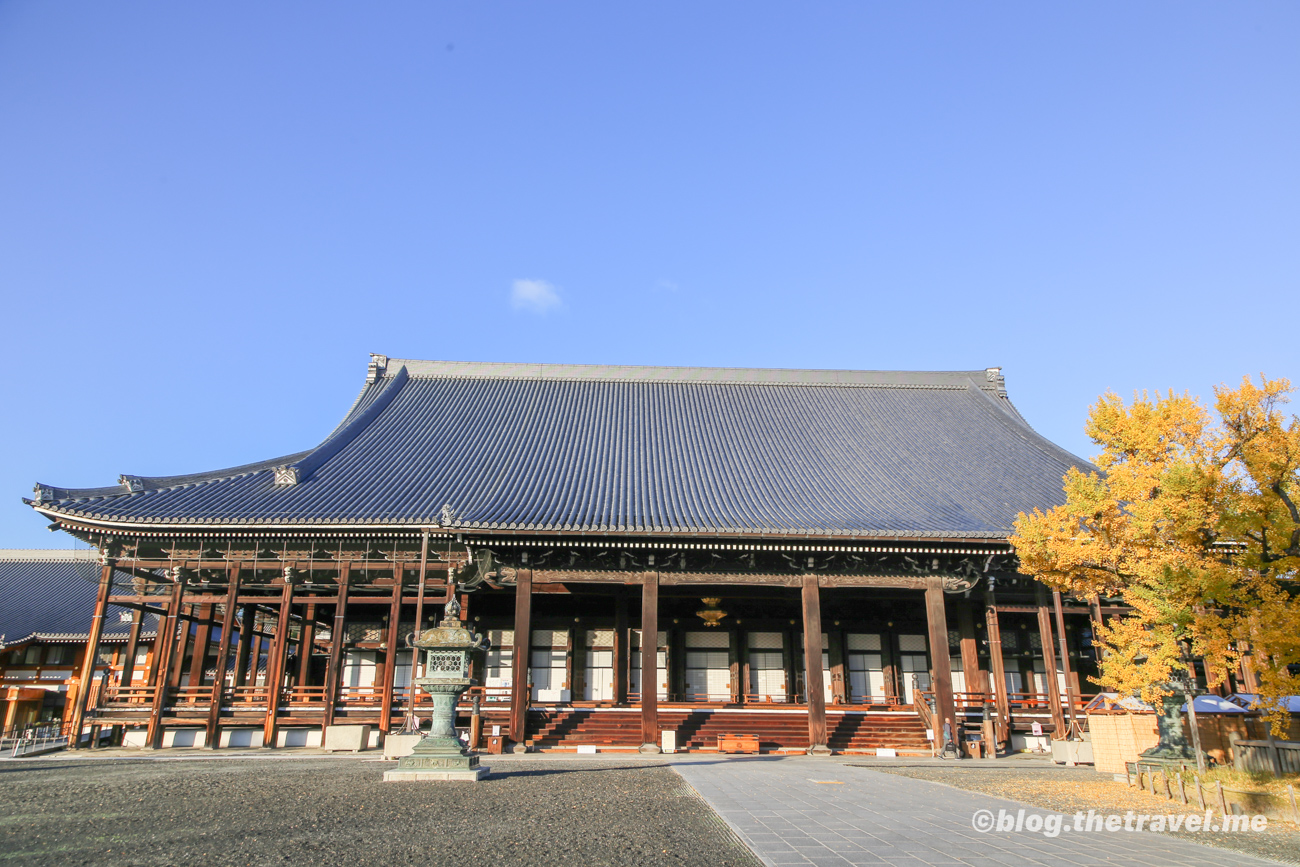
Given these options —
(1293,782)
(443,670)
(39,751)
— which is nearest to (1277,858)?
(1293,782)

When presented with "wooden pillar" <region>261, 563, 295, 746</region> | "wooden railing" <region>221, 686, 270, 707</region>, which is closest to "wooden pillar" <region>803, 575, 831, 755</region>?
"wooden pillar" <region>261, 563, 295, 746</region>

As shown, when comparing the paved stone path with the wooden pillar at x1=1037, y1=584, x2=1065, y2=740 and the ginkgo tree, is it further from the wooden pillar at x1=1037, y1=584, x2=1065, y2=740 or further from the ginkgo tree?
the wooden pillar at x1=1037, y1=584, x2=1065, y2=740

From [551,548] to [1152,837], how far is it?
1289 cm

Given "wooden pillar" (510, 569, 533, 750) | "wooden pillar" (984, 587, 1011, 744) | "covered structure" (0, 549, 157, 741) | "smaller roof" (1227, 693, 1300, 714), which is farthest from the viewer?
"covered structure" (0, 549, 157, 741)

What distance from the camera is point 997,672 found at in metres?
18.3

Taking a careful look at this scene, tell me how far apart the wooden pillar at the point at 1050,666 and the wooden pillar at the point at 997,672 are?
102cm

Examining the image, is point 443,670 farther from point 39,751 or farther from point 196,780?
point 39,751

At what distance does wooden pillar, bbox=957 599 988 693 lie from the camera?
19.2 metres

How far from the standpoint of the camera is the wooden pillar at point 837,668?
21766 millimetres

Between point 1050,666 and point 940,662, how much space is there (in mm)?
2490

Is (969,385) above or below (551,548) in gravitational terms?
above

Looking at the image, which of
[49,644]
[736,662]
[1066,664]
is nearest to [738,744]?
[736,662]

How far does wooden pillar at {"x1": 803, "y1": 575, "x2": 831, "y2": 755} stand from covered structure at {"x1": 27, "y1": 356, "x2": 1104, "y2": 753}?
6 cm

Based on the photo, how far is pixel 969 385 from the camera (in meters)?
30.3
